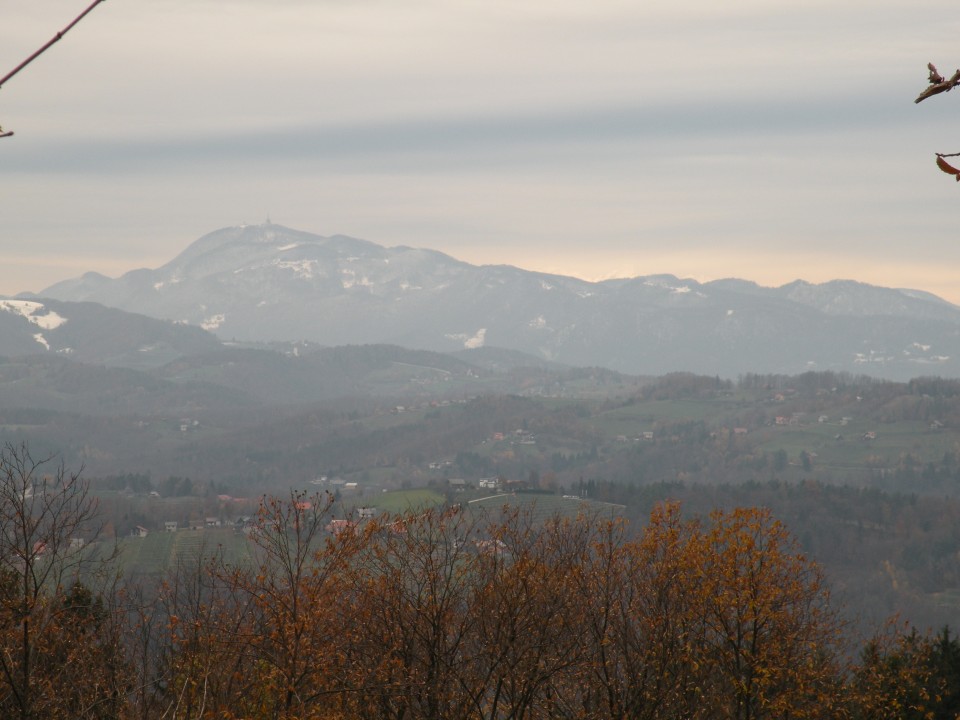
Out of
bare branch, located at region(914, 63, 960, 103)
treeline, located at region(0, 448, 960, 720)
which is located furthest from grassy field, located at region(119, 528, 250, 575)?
bare branch, located at region(914, 63, 960, 103)

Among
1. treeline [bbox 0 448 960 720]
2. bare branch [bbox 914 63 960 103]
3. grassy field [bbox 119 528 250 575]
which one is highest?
bare branch [bbox 914 63 960 103]

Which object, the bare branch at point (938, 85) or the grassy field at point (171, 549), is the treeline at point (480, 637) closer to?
the bare branch at point (938, 85)

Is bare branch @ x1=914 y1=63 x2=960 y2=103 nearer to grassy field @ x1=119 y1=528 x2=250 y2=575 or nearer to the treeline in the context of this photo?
the treeline

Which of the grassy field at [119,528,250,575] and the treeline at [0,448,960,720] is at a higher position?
the treeline at [0,448,960,720]

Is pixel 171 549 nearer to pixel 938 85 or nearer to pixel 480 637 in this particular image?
pixel 480 637

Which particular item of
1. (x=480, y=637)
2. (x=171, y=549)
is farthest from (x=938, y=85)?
(x=171, y=549)

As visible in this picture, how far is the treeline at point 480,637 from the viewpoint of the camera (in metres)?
31.1

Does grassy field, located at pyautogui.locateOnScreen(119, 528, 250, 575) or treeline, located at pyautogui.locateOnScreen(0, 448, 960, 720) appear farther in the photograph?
grassy field, located at pyautogui.locateOnScreen(119, 528, 250, 575)

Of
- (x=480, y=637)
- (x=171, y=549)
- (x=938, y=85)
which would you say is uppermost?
(x=938, y=85)

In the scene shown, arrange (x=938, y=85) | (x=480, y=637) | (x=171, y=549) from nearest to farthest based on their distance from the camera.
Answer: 1. (x=938, y=85)
2. (x=480, y=637)
3. (x=171, y=549)

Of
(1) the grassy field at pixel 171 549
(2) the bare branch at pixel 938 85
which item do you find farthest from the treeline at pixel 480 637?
(1) the grassy field at pixel 171 549

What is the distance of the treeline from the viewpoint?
3112 centimetres

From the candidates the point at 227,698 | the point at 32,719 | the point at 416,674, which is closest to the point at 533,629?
the point at 416,674

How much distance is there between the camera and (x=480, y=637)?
111 feet
